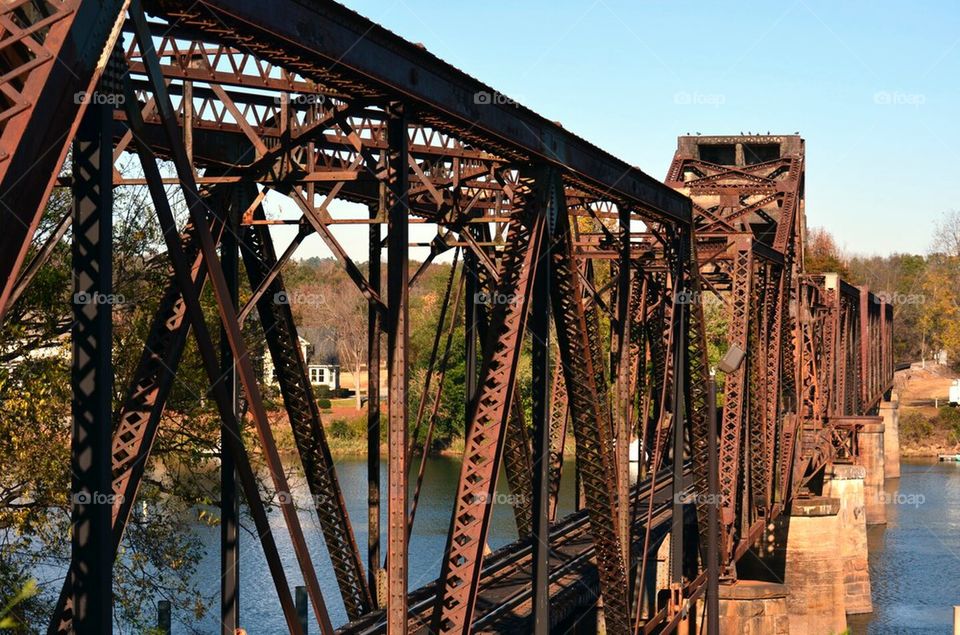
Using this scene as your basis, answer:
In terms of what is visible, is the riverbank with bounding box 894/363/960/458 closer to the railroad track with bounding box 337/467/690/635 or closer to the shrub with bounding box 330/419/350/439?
the shrub with bounding box 330/419/350/439

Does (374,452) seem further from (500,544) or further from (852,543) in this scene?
(852,543)

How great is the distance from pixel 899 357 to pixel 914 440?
4445cm

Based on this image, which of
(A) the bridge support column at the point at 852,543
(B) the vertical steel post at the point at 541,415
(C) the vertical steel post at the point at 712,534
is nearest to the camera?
(B) the vertical steel post at the point at 541,415

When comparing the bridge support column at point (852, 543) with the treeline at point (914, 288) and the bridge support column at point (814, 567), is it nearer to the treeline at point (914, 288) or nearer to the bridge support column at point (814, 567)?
the bridge support column at point (814, 567)

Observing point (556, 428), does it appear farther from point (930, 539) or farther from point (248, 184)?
point (930, 539)

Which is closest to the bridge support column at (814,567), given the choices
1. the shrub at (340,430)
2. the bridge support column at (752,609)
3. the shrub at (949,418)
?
the bridge support column at (752,609)

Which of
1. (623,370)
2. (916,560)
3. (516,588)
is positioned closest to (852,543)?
(916,560)

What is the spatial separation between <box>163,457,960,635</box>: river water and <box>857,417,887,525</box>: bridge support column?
77 centimetres

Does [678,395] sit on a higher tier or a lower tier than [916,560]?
higher

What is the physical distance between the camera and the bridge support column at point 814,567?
41.0m

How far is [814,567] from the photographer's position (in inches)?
1617

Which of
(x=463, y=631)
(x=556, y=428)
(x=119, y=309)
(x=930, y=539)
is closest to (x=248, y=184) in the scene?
(x=463, y=631)

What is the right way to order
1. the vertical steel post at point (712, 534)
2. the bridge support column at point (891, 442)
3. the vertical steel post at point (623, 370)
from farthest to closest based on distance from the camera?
the bridge support column at point (891, 442) → the vertical steel post at point (623, 370) → the vertical steel post at point (712, 534)

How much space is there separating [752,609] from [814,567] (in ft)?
45.5
